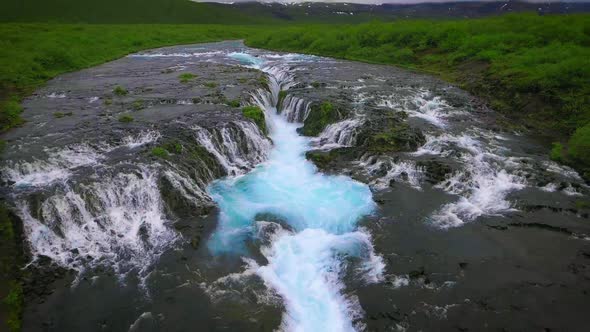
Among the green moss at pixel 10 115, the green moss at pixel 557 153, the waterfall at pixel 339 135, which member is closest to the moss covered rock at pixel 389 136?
the waterfall at pixel 339 135

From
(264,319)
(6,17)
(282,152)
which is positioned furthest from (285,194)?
(6,17)

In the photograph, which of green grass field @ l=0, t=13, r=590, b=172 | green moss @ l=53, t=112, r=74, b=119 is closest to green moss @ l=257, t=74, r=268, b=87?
green moss @ l=53, t=112, r=74, b=119

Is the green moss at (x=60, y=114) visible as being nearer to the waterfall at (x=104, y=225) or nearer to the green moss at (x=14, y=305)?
the waterfall at (x=104, y=225)

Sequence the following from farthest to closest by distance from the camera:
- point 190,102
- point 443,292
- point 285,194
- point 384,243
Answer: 1. point 190,102
2. point 285,194
3. point 384,243
4. point 443,292

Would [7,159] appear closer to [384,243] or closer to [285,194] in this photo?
[285,194]

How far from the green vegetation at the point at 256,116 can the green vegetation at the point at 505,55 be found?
59.0 feet

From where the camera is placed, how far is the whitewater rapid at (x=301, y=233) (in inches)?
476

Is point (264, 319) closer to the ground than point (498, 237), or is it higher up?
closer to the ground

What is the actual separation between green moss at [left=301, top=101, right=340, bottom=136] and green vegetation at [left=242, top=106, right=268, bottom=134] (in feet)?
10.2

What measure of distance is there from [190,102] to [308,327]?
64.4 ft

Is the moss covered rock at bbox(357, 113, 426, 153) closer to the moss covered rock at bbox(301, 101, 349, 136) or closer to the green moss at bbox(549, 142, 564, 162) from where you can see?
the moss covered rock at bbox(301, 101, 349, 136)

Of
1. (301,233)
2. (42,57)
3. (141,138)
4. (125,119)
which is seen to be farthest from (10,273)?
(42,57)

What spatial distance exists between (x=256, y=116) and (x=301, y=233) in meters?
11.1

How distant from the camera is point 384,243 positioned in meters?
14.6
